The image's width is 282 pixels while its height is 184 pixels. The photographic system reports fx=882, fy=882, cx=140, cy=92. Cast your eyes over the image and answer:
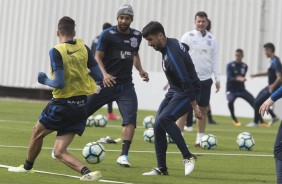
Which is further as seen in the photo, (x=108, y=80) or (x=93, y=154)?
(x=108, y=80)

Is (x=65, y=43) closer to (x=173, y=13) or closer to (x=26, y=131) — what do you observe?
(x=26, y=131)

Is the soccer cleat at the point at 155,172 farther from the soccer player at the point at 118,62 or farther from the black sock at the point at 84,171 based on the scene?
the soccer player at the point at 118,62

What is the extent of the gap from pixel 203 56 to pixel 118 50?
328cm

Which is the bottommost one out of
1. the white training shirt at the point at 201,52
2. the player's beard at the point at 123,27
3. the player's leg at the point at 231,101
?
the player's leg at the point at 231,101

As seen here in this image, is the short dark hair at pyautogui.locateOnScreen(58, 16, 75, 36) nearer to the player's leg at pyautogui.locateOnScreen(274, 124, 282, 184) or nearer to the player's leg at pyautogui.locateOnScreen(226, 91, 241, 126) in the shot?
the player's leg at pyautogui.locateOnScreen(274, 124, 282, 184)

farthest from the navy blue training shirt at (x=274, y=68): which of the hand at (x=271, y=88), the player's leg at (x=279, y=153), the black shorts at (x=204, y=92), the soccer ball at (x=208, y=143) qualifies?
the player's leg at (x=279, y=153)

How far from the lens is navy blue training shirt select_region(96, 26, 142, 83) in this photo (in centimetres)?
1320

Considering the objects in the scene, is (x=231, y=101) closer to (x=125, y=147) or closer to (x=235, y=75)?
(x=235, y=75)

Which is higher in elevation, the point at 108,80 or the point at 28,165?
the point at 108,80

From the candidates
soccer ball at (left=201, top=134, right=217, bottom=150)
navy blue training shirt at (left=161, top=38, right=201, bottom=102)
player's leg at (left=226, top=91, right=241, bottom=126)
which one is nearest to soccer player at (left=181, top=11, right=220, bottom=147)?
soccer ball at (left=201, top=134, right=217, bottom=150)

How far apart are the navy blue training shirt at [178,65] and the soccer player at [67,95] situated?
109 cm

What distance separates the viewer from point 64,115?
10.7 meters

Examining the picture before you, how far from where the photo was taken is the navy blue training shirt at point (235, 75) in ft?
82.5

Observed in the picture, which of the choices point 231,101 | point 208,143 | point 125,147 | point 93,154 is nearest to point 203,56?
point 208,143
